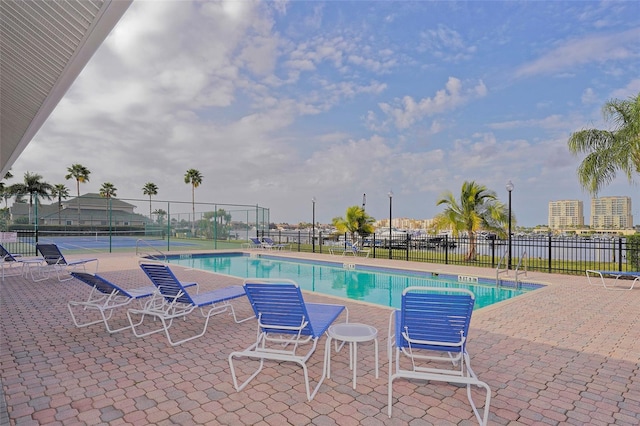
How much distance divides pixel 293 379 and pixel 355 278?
8.04 meters

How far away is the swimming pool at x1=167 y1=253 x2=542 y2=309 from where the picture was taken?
8.55 m

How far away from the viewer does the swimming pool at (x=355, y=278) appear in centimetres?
855

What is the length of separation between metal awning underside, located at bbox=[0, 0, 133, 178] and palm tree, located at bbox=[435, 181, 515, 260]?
12907 millimetres

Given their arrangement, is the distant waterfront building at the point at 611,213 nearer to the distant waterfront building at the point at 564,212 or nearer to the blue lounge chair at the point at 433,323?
the distant waterfront building at the point at 564,212

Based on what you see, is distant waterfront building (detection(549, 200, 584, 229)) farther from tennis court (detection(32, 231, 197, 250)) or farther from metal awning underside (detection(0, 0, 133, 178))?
metal awning underside (detection(0, 0, 133, 178))

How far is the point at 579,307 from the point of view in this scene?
19.4ft

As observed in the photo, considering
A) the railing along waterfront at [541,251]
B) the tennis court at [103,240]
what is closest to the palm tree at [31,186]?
the tennis court at [103,240]

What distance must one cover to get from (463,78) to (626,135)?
7978mm

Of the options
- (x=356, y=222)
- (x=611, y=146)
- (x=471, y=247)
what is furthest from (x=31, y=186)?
(x=611, y=146)

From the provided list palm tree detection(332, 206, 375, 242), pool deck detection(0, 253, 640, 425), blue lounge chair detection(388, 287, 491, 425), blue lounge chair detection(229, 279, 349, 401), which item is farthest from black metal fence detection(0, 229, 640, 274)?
blue lounge chair detection(229, 279, 349, 401)

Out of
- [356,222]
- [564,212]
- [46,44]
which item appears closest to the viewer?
[46,44]

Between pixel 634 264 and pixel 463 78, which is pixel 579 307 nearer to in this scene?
pixel 634 264

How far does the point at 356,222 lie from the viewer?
1886 cm

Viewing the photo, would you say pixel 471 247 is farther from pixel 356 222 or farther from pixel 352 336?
pixel 352 336
